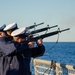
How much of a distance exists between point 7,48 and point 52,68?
2.03 meters

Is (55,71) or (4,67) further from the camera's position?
(55,71)

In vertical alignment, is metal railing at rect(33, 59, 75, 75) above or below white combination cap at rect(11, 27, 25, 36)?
below

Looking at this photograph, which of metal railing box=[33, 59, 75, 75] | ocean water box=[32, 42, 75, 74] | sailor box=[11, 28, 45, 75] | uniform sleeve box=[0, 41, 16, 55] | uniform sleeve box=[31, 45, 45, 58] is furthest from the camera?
ocean water box=[32, 42, 75, 74]

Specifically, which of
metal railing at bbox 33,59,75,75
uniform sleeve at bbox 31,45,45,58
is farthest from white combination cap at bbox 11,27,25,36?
metal railing at bbox 33,59,75,75

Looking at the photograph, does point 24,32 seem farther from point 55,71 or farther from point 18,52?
point 55,71

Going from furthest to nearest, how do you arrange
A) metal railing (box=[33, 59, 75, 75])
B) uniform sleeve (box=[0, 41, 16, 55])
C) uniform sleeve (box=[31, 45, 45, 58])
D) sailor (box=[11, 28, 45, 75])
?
metal railing (box=[33, 59, 75, 75]), uniform sleeve (box=[31, 45, 45, 58]), sailor (box=[11, 28, 45, 75]), uniform sleeve (box=[0, 41, 16, 55])

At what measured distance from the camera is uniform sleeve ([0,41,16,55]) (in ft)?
26.5

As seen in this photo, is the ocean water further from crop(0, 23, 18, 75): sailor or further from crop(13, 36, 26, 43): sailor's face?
crop(0, 23, 18, 75): sailor

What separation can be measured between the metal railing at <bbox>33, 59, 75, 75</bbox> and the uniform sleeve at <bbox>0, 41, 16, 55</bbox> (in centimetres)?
144

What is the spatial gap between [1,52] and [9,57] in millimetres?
185

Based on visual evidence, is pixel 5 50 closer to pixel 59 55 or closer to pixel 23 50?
pixel 23 50

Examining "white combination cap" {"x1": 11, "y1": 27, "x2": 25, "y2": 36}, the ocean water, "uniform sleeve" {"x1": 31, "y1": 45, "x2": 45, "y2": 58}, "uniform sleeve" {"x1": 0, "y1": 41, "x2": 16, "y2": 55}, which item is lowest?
the ocean water

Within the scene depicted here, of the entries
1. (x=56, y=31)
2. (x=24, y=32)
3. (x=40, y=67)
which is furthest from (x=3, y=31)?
(x=40, y=67)

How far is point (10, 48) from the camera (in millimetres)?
8086
